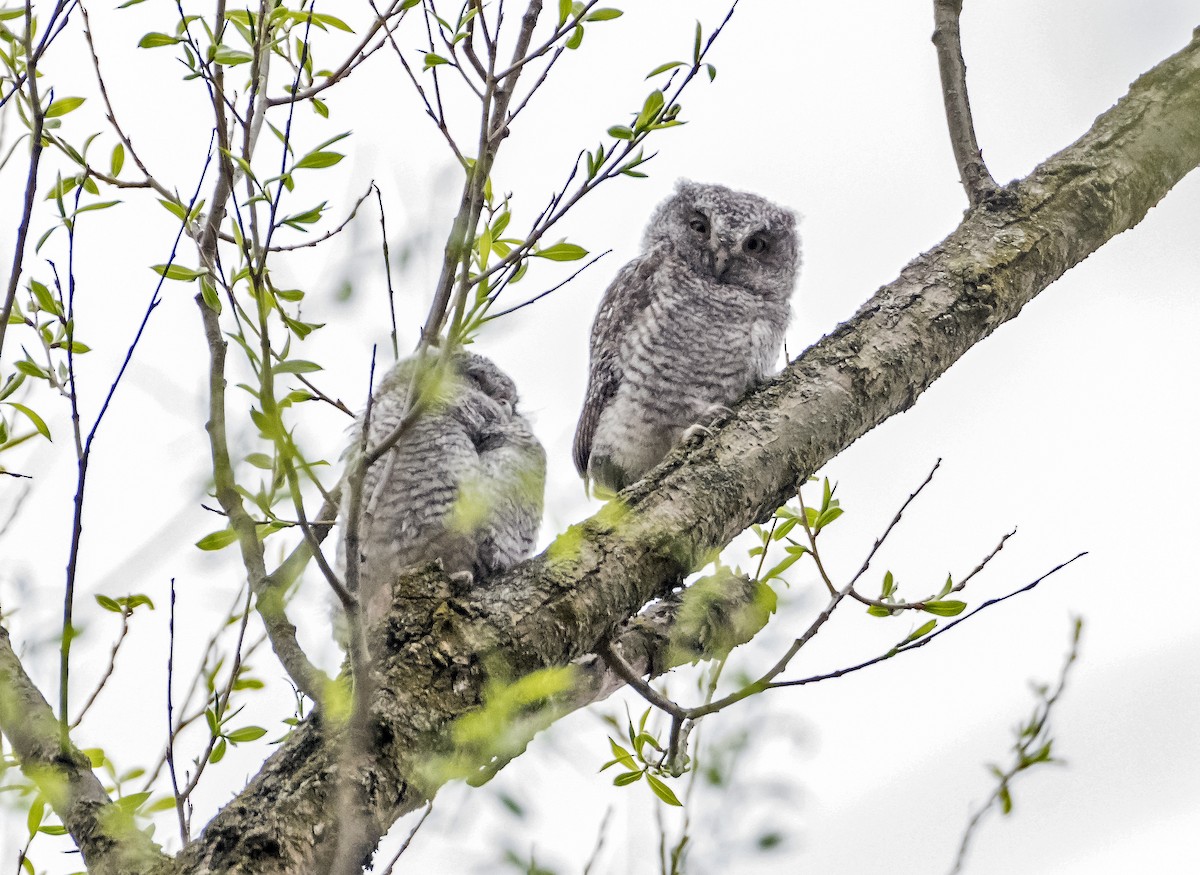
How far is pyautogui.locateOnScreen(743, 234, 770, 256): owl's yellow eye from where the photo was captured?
11.5 ft

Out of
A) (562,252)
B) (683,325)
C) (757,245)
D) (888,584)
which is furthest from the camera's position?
(757,245)

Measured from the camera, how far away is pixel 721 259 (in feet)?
11.2

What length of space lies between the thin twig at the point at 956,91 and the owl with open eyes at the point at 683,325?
886 mm

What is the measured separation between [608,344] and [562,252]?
173cm

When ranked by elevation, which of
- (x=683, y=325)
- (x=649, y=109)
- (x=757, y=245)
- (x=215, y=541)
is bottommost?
(x=215, y=541)

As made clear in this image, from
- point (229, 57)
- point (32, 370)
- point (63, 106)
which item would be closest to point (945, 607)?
point (229, 57)

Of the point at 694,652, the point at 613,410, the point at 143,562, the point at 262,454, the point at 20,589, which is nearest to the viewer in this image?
the point at 143,562

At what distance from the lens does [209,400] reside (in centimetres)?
128

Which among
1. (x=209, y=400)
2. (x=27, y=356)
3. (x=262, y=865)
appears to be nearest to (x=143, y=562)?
(x=209, y=400)

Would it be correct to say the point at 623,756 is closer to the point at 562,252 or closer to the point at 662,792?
the point at 662,792

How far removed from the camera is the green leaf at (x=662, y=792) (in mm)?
1880

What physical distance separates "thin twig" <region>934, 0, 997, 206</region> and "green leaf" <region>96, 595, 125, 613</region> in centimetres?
183

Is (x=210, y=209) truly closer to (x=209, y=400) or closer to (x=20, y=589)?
(x=209, y=400)

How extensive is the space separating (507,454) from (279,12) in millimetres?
1069
